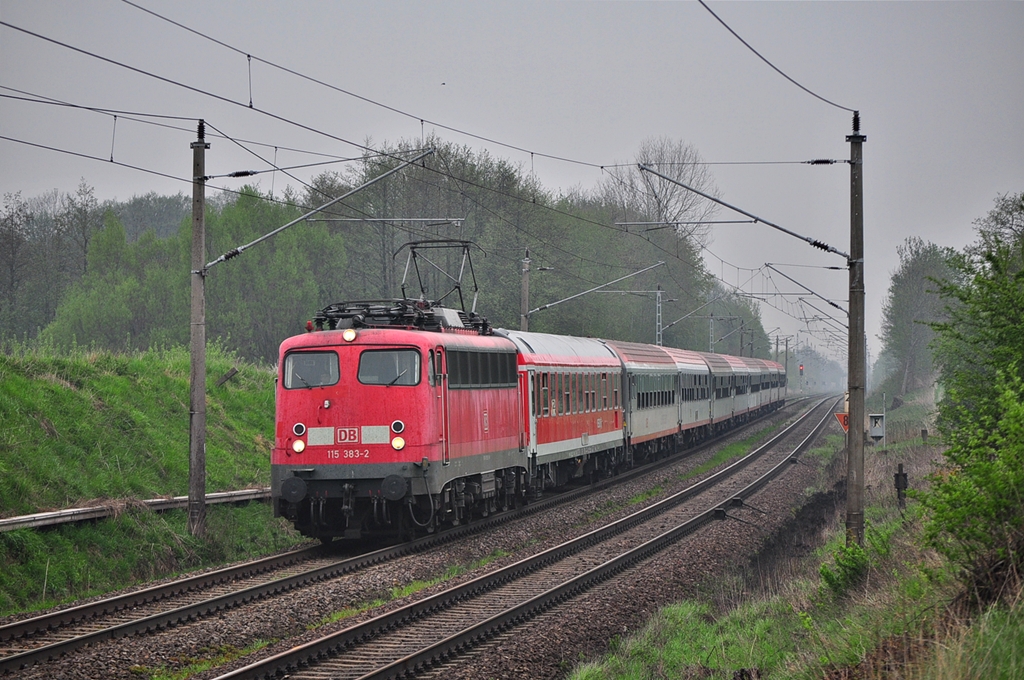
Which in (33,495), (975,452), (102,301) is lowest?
(33,495)

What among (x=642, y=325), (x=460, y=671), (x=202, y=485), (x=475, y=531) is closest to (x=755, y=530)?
(x=475, y=531)

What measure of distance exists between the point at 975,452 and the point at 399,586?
26.2 feet

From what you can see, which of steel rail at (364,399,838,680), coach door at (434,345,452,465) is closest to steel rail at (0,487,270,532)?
coach door at (434,345,452,465)

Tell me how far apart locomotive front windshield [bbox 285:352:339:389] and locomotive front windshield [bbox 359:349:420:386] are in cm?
45

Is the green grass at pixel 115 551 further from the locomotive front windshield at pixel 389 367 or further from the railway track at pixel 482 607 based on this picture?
the railway track at pixel 482 607

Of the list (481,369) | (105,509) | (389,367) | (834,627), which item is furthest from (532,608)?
(105,509)

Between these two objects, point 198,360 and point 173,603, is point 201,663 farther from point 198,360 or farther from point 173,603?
point 198,360

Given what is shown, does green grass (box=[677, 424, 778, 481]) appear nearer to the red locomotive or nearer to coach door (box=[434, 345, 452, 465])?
the red locomotive

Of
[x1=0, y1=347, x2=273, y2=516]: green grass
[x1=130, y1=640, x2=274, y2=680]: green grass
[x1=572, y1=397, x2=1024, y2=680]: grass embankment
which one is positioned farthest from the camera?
[x1=0, y1=347, x2=273, y2=516]: green grass

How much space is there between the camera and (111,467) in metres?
18.2

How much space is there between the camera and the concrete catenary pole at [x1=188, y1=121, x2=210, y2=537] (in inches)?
651

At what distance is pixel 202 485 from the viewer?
16.7 metres

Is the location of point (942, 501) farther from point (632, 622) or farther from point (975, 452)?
point (632, 622)

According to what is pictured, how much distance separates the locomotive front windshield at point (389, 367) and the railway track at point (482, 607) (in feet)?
10.7
